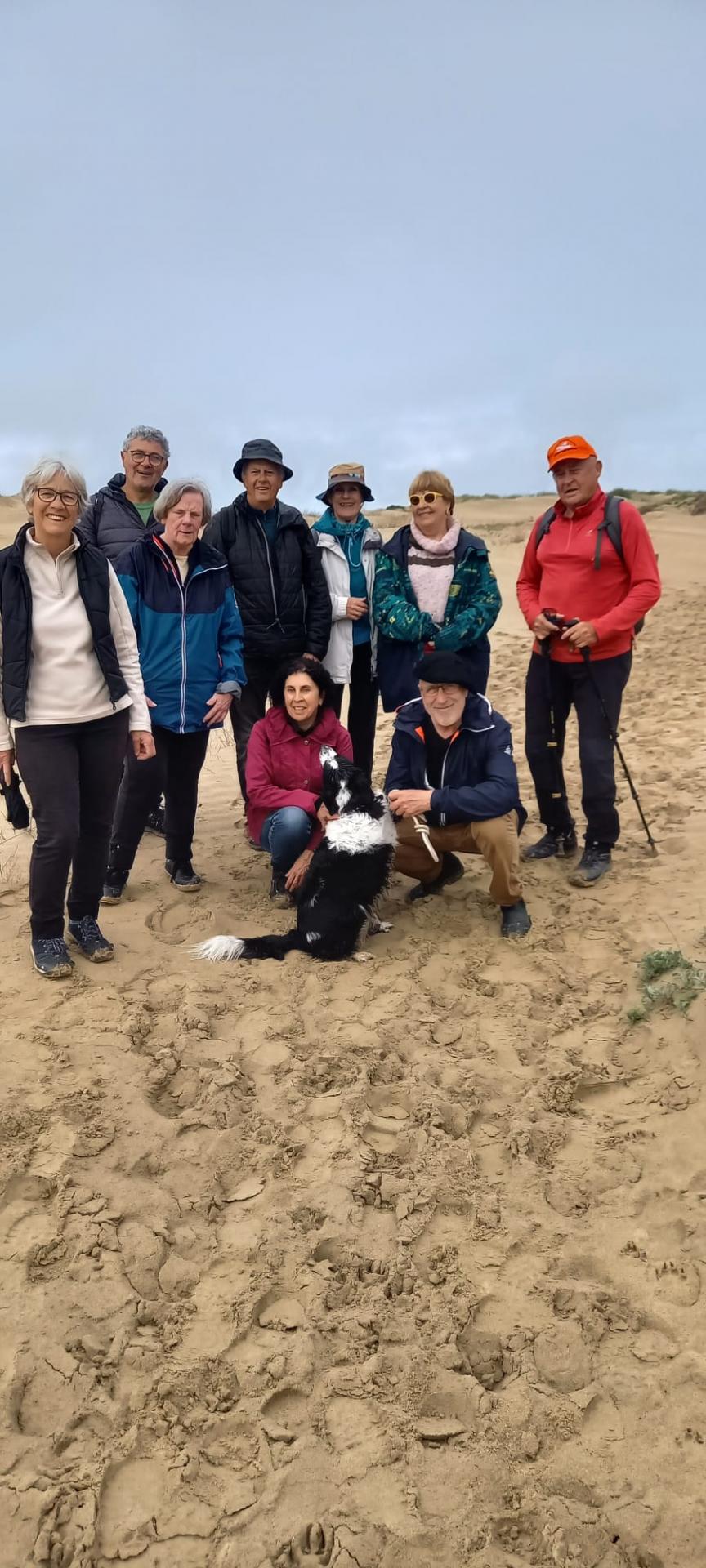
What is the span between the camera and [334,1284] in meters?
2.42

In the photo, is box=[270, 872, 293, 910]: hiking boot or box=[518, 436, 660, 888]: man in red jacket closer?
box=[518, 436, 660, 888]: man in red jacket

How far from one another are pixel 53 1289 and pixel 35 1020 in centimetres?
132

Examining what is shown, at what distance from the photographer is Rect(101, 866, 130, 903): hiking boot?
184 inches

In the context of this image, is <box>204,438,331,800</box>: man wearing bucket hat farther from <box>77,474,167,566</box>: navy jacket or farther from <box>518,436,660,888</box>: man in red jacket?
<box>518,436,660,888</box>: man in red jacket

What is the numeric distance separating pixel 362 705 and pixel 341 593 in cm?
72

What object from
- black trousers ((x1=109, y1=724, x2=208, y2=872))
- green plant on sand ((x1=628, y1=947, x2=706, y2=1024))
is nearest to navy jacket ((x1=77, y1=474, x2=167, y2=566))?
black trousers ((x1=109, y1=724, x2=208, y2=872))

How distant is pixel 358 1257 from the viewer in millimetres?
2514

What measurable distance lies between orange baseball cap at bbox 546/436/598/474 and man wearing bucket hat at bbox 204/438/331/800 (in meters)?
1.27

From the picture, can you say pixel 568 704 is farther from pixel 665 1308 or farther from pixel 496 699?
pixel 496 699

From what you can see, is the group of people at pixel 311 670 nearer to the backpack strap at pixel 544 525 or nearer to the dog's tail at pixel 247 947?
the backpack strap at pixel 544 525

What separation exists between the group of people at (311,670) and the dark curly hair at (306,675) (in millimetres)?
15

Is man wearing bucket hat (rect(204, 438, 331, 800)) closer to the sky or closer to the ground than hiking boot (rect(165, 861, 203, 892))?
closer to the sky

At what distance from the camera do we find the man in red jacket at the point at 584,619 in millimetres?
4535

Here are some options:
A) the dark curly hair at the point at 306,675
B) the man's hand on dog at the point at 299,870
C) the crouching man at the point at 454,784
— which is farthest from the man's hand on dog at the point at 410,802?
the dark curly hair at the point at 306,675
